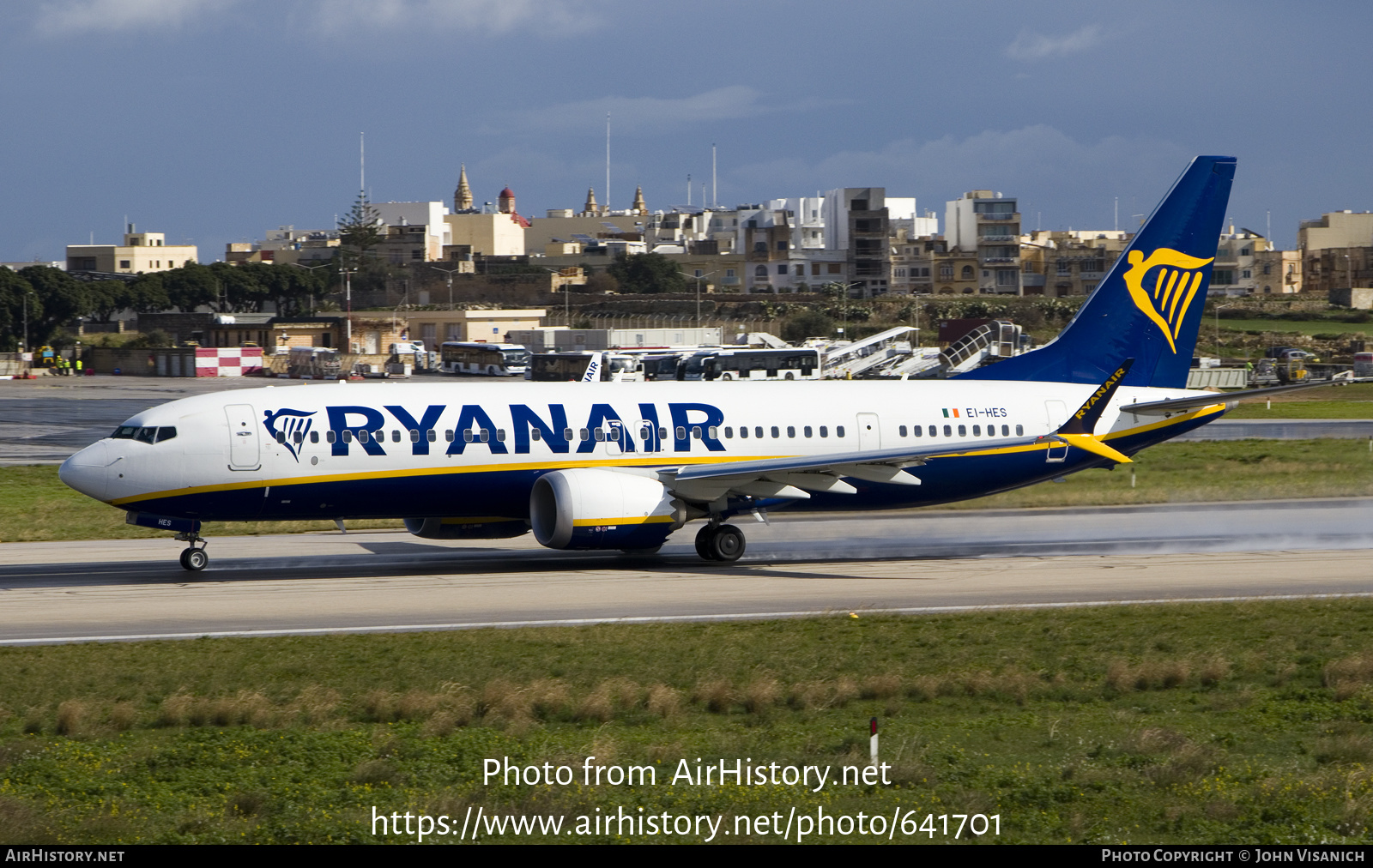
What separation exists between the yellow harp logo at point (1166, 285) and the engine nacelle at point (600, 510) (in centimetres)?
1647

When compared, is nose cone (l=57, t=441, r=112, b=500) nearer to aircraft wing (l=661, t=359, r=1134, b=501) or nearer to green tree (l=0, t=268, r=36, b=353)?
aircraft wing (l=661, t=359, r=1134, b=501)

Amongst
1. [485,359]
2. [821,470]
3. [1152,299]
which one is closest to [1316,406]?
[1152,299]

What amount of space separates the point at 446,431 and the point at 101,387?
96516mm

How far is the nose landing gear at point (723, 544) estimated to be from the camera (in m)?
37.1

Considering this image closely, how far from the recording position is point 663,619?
2898cm

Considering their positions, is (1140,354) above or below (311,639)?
above

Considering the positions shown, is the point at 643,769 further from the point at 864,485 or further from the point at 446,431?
the point at 864,485

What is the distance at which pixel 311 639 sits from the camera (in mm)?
26438

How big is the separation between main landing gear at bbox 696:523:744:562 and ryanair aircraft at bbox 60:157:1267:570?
0.05m

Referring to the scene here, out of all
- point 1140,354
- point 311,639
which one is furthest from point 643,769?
point 1140,354

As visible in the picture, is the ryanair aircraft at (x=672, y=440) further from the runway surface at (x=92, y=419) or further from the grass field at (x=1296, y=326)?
the grass field at (x=1296, y=326)

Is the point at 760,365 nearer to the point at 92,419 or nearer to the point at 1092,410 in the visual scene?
the point at 92,419

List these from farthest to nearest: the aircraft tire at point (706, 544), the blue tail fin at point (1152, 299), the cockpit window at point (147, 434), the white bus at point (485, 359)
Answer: the white bus at point (485, 359) < the blue tail fin at point (1152, 299) < the aircraft tire at point (706, 544) < the cockpit window at point (147, 434)

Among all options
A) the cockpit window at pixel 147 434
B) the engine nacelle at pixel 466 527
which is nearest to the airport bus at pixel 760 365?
the engine nacelle at pixel 466 527
